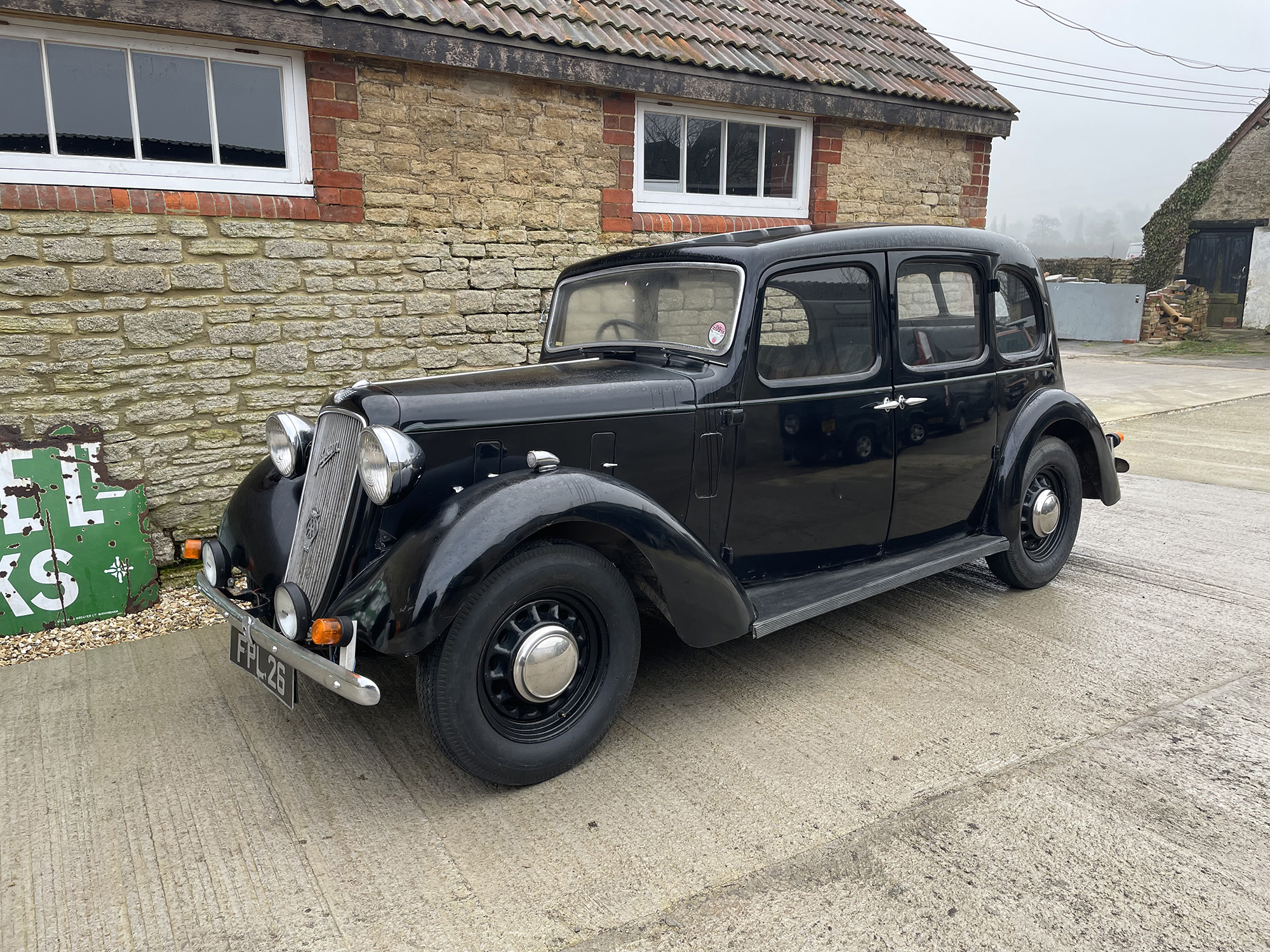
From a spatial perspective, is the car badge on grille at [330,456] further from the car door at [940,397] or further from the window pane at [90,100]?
the window pane at [90,100]

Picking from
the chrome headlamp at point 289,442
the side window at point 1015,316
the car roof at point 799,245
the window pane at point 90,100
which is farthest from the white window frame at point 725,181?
the chrome headlamp at point 289,442

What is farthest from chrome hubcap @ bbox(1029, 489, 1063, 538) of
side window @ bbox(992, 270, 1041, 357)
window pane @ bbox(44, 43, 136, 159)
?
window pane @ bbox(44, 43, 136, 159)

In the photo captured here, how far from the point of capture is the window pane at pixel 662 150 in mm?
6211

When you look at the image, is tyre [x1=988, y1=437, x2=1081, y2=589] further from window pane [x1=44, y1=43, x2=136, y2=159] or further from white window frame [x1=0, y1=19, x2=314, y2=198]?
window pane [x1=44, y1=43, x2=136, y2=159]

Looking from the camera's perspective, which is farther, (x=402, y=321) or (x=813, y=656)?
(x=402, y=321)

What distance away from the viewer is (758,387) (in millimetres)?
3314

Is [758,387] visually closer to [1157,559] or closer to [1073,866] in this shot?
[1073,866]

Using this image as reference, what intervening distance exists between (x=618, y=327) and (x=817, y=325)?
2.76ft

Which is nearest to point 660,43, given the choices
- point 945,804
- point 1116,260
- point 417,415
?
point 417,415

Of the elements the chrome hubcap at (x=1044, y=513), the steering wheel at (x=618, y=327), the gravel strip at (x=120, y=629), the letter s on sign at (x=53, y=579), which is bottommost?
the gravel strip at (x=120, y=629)

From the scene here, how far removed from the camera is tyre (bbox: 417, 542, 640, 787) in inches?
99.7

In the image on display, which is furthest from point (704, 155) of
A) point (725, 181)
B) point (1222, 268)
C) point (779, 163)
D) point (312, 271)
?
point (1222, 268)

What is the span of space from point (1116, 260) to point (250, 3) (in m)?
23.5

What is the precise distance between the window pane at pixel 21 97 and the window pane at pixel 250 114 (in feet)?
2.58
